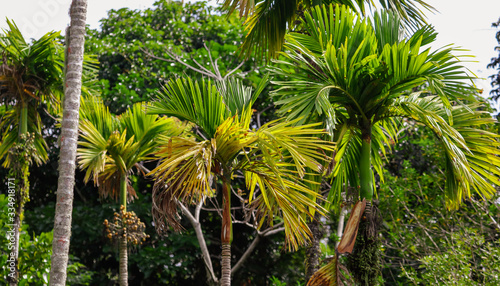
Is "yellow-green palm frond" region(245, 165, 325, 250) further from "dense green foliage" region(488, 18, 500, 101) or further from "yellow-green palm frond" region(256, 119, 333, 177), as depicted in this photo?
"dense green foliage" region(488, 18, 500, 101)

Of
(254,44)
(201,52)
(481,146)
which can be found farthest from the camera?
(201,52)

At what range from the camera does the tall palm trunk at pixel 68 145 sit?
5211 mm

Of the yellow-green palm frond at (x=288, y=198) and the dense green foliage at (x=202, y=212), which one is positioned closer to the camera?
the yellow-green palm frond at (x=288, y=198)

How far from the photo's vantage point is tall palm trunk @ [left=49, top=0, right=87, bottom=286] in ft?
17.1

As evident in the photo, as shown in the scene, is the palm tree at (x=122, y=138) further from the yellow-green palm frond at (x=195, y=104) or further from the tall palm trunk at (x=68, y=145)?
the tall palm trunk at (x=68, y=145)

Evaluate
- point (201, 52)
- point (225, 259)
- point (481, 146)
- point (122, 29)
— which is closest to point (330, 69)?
point (481, 146)

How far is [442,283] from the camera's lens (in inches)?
339

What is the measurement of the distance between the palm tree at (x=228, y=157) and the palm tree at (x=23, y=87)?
3239 millimetres

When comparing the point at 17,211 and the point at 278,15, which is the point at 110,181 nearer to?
the point at 17,211

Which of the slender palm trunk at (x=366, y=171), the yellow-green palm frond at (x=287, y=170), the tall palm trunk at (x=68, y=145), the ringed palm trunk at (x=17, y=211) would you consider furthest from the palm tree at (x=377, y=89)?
the ringed palm trunk at (x=17, y=211)

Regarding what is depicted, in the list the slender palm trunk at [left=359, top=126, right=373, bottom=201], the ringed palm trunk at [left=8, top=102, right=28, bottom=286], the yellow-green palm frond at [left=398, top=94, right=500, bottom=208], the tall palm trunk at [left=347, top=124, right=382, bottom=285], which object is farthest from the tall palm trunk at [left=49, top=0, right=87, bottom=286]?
the yellow-green palm frond at [left=398, top=94, right=500, bottom=208]

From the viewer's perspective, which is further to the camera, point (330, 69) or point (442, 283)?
point (442, 283)

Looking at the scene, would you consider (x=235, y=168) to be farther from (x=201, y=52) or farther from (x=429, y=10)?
(x=201, y=52)

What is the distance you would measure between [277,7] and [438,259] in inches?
176
